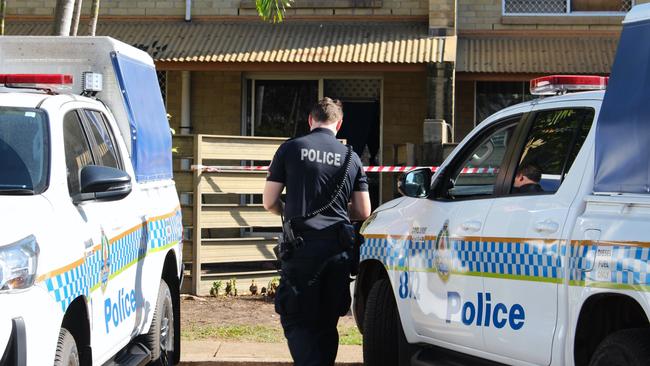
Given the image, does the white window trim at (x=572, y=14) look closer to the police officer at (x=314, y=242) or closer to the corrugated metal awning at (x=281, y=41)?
the corrugated metal awning at (x=281, y=41)

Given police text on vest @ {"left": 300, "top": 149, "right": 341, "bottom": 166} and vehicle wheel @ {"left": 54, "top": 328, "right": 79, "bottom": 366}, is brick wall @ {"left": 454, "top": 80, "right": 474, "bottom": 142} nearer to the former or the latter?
police text on vest @ {"left": 300, "top": 149, "right": 341, "bottom": 166}

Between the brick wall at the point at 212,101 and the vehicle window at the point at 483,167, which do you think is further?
the brick wall at the point at 212,101

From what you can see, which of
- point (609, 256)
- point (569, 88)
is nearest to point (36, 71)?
point (569, 88)

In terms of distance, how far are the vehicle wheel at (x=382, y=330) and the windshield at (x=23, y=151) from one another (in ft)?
8.04

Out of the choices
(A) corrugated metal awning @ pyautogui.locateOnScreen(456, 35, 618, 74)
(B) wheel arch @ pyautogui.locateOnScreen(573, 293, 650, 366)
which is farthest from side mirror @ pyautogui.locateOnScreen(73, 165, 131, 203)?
(A) corrugated metal awning @ pyautogui.locateOnScreen(456, 35, 618, 74)

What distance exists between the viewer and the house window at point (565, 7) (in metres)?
16.5

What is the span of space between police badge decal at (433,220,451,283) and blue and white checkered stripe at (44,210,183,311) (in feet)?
5.80

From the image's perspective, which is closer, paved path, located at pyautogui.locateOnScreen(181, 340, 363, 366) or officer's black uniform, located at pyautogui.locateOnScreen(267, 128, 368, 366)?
officer's black uniform, located at pyautogui.locateOnScreen(267, 128, 368, 366)

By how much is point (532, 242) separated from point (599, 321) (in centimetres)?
53

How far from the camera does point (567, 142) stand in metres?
5.25

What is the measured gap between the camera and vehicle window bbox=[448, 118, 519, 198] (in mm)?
5898

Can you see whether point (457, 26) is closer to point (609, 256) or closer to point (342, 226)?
point (342, 226)

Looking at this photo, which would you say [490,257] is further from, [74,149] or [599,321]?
[74,149]

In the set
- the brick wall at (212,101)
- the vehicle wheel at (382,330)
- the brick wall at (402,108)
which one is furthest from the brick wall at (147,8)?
the vehicle wheel at (382,330)
